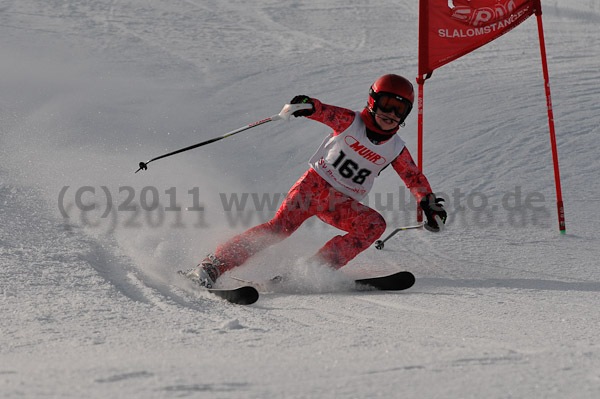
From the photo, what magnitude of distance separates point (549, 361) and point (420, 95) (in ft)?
11.5

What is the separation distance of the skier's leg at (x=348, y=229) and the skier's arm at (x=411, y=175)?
29 cm

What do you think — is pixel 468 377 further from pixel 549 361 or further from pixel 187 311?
pixel 187 311

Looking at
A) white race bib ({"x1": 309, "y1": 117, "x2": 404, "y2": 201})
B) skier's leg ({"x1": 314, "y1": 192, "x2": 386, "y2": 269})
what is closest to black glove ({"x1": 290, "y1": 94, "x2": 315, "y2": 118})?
white race bib ({"x1": 309, "y1": 117, "x2": 404, "y2": 201})

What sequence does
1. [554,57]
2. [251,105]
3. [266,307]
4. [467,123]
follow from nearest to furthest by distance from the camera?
[266,307] < [467,123] < [251,105] < [554,57]

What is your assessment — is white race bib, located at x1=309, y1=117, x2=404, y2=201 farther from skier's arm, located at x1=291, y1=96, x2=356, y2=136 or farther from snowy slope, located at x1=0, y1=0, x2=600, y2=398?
snowy slope, located at x1=0, y1=0, x2=600, y2=398

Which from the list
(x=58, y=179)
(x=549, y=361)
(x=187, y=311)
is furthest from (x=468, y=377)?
(x=58, y=179)

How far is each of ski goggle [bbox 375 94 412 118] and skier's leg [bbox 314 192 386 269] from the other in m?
0.60

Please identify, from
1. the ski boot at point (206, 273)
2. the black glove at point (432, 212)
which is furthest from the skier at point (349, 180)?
the ski boot at point (206, 273)

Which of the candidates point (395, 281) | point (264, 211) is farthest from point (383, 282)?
point (264, 211)

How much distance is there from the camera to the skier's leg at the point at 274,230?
12.6 feet

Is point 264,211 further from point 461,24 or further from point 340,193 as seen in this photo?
point 461,24

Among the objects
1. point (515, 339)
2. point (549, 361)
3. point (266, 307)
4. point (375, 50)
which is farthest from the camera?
point (375, 50)

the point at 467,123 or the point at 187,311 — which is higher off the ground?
the point at 467,123

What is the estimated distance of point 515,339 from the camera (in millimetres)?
2529
